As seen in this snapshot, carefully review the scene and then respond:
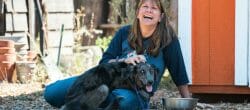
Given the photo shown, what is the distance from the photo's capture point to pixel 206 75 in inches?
273

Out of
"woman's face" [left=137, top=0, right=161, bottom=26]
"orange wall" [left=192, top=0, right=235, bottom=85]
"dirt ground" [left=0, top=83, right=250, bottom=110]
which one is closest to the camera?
"woman's face" [left=137, top=0, right=161, bottom=26]

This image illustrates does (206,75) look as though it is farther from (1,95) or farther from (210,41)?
(1,95)

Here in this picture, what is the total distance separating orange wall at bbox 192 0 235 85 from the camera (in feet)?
22.2

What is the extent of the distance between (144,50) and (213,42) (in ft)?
5.43

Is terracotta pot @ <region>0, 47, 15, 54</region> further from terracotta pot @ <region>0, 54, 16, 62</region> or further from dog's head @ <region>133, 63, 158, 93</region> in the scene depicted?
dog's head @ <region>133, 63, 158, 93</region>

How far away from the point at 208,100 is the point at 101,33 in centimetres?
740

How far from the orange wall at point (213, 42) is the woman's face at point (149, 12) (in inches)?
63.6

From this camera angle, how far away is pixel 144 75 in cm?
496

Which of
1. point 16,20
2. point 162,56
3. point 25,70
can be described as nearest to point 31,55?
point 25,70

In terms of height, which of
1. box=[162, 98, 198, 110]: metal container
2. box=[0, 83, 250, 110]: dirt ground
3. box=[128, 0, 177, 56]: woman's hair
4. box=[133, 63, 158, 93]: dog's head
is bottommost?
box=[0, 83, 250, 110]: dirt ground

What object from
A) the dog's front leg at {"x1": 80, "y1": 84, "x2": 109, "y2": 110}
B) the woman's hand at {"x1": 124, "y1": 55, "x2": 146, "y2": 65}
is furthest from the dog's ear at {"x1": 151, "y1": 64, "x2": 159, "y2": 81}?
the dog's front leg at {"x1": 80, "y1": 84, "x2": 109, "y2": 110}

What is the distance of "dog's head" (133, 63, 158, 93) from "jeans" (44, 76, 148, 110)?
5.6 inches

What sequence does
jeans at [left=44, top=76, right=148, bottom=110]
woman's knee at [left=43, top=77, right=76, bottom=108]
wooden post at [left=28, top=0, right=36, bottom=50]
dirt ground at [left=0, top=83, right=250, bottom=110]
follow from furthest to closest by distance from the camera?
wooden post at [left=28, top=0, right=36, bottom=50] → dirt ground at [left=0, top=83, right=250, bottom=110] → woman's knee at [left=43, top=77, right=76, bottom=108] → jeans at [left=44, top=76, right=148, bottom=110]

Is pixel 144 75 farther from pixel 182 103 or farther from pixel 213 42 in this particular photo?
pixel 213 42
